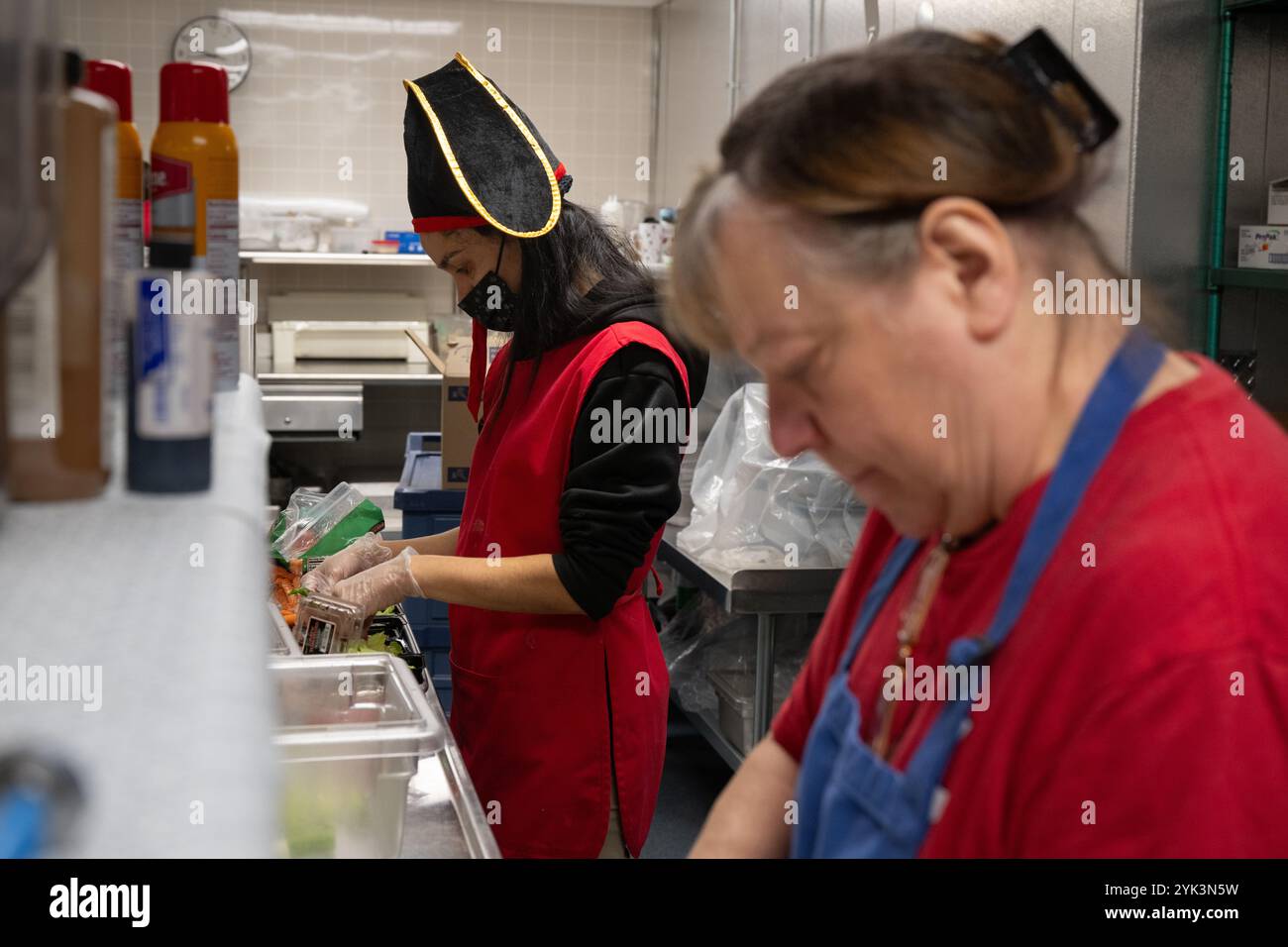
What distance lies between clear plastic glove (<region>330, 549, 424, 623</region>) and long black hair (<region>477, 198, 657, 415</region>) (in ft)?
1.40

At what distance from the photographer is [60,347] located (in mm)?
897

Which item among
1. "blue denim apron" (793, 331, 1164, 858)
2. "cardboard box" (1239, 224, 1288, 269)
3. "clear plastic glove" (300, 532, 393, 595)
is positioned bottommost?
"clear plastic glove" (300, 532, 393, 595)

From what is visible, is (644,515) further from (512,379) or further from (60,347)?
(60,347)

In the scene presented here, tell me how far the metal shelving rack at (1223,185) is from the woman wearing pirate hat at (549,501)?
124 centimetres

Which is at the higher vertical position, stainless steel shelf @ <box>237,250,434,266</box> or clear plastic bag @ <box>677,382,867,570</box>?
stainless steel shelf @ <box>237,250,434,266</box>

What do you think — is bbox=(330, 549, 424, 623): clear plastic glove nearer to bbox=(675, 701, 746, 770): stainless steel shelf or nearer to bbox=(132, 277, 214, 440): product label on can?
bbox=(132, 277, 214, 440): product label on can

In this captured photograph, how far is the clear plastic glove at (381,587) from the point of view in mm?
2244

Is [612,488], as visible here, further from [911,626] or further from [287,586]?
[911,626]

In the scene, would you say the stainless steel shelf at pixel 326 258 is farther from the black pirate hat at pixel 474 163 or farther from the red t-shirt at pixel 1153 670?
the red t-shirt at pixel 1153 670

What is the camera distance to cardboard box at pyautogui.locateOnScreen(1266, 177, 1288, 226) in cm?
267

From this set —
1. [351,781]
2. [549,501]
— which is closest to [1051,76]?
[351,781]

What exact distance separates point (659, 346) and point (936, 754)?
4.33 ft

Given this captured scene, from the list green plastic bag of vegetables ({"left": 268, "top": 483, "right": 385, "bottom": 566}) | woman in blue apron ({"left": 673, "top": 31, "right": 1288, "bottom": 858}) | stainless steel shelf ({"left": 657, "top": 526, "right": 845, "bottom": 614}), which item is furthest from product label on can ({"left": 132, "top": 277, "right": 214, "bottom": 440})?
stainless steel shelf ({"left": 657, "top": 526, "right": 845, "bottom": 614})
